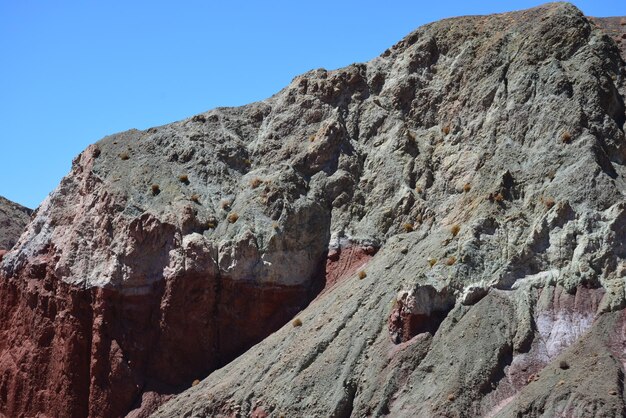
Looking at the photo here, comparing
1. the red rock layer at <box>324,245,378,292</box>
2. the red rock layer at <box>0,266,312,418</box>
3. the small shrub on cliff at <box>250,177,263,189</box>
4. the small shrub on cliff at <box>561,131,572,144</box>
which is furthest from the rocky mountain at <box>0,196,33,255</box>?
the small shrub on cliff at <box>561,131,572,144</box>

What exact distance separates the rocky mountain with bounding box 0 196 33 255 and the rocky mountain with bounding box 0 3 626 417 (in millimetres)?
22486

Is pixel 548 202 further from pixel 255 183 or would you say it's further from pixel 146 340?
pixel 146 340

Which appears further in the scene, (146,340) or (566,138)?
(146,340)

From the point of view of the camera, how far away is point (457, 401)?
3581 centimetres

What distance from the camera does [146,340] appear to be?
47812 millimetres

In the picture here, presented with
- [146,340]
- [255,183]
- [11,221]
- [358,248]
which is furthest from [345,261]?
[11,221]

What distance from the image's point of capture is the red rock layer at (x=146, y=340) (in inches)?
1852

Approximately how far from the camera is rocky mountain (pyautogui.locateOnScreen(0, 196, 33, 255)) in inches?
2955

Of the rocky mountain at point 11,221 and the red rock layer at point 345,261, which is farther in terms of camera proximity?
the rocky mountain at point 11,221

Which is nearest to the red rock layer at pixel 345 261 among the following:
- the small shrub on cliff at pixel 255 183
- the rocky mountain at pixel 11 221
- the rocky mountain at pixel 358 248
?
the rocky mountain at pixel 358 248

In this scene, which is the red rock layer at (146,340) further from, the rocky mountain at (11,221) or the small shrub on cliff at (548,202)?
the rocky mountain at (11,221)

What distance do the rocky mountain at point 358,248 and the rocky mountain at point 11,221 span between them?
22.5 m

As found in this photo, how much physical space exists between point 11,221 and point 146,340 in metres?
34.7

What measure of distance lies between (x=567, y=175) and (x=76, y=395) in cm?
2299
